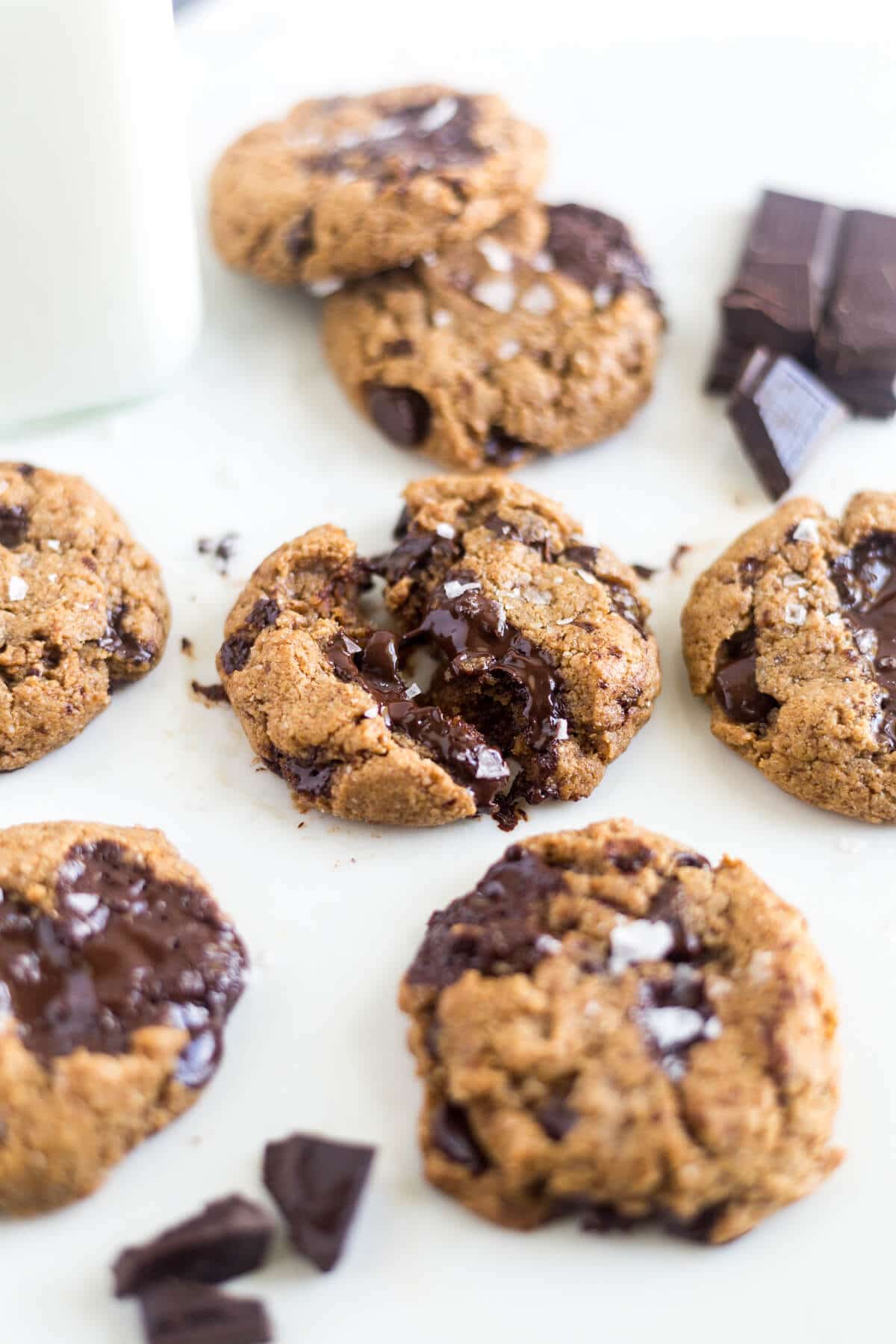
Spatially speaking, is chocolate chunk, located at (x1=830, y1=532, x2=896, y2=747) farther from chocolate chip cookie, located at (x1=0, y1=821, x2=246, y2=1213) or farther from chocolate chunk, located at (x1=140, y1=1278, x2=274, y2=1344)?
chocolate chunk, located at (x1=140, y1=1278, x2=274, y2=1344)

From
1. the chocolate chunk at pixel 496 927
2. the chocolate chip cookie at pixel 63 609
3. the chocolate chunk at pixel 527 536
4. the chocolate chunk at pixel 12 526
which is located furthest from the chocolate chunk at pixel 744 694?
the chocolate chunk at pixel 12 526

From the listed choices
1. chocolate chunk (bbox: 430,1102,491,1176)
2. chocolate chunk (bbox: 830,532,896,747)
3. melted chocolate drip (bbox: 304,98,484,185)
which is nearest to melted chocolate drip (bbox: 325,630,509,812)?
chocolate chunk (bbox: 430,1102,491,1176)

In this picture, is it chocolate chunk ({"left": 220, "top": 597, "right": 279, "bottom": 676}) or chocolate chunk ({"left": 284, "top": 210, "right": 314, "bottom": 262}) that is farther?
chocolate chunk ({"left": 284, "top": 210, "right": 314, "bottom": 262})

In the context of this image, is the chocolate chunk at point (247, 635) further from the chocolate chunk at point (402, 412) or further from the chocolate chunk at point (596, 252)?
the chocolate chunk at point (596, 252)

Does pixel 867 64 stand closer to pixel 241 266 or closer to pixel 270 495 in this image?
pixel 241 266

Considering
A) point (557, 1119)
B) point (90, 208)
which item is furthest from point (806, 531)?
point (90, 208)

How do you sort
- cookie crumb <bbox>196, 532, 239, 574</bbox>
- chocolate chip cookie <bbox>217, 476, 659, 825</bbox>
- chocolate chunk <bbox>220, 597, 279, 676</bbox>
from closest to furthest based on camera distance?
1. chocolate chip cookie <bbox>217, 476, 659, 825</bbox>
2. chocolate chunk <bbox>220, 597, 279, 676</bbox>
3. cookie crumb <bbox>196, 532, 239, 574</bbox>

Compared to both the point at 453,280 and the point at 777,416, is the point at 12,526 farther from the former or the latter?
the point at 777,416
